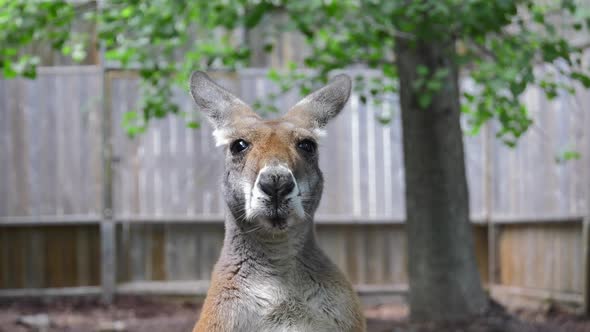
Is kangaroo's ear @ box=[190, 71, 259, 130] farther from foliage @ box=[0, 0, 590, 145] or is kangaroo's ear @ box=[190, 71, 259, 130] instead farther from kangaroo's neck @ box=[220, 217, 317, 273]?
foliage @ box=[0, 0, 590, 145]

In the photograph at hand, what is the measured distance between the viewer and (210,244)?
10.1 metres

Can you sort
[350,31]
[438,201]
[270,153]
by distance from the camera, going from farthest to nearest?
[438,201]
[350,31]
[270,153]

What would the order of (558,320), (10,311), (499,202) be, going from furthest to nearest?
(499,202) → (10,311) → (558,320)

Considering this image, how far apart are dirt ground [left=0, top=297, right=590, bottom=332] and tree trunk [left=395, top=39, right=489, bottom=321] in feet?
0.74

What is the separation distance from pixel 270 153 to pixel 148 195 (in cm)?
736

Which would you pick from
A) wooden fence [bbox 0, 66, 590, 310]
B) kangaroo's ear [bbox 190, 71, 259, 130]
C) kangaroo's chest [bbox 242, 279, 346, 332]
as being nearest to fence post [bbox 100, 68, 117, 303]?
wooden fence [bbox 0, 66, 590, 310]

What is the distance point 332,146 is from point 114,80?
294cm

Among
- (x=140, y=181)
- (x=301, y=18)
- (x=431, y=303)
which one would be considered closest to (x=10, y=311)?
(x=140, y=181)

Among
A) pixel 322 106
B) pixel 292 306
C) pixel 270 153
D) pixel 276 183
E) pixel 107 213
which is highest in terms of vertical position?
pixel 322 106

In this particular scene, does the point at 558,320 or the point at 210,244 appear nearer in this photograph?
the point at 558,320

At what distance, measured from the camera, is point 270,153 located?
9.55ft

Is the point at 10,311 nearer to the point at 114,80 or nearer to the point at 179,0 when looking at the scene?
the point at 114,80

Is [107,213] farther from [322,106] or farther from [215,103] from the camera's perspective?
[322,106]

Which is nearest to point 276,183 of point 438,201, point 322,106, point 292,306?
point 292,306
